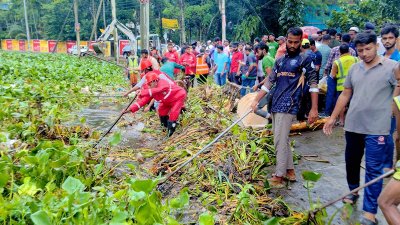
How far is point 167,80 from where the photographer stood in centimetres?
644

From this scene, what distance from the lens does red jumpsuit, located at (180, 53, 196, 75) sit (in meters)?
11.1

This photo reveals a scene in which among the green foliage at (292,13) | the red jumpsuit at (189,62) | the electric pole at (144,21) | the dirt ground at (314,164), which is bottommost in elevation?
the dirt ground at (314,164)

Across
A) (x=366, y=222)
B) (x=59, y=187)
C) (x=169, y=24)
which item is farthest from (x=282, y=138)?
(x=169, y=24)

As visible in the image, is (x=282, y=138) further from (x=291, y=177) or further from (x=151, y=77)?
(x=151, y=77)

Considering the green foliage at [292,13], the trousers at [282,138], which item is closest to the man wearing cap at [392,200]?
the trousers at [282,138]

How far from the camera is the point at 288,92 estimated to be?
4.06 m

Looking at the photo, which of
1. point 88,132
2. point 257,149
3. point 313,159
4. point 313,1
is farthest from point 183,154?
point 313,1

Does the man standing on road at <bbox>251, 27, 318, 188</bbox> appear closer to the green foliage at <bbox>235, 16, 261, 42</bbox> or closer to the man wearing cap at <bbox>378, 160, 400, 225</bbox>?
the man wearing cap at <bbox>378, 160, 400, 225</bbox>

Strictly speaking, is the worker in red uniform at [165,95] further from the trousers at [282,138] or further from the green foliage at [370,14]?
the green foliage at [370,14]

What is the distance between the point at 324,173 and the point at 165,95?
2958 mm

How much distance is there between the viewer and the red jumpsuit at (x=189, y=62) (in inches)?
439

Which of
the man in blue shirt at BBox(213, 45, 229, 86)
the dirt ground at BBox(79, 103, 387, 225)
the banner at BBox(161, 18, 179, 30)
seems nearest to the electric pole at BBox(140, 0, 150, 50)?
the man in blue shirt at BBox(213, 45, 229, 86)

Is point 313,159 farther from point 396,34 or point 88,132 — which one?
point 88,132

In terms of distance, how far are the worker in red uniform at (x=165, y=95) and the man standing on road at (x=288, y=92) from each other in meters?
2.50
